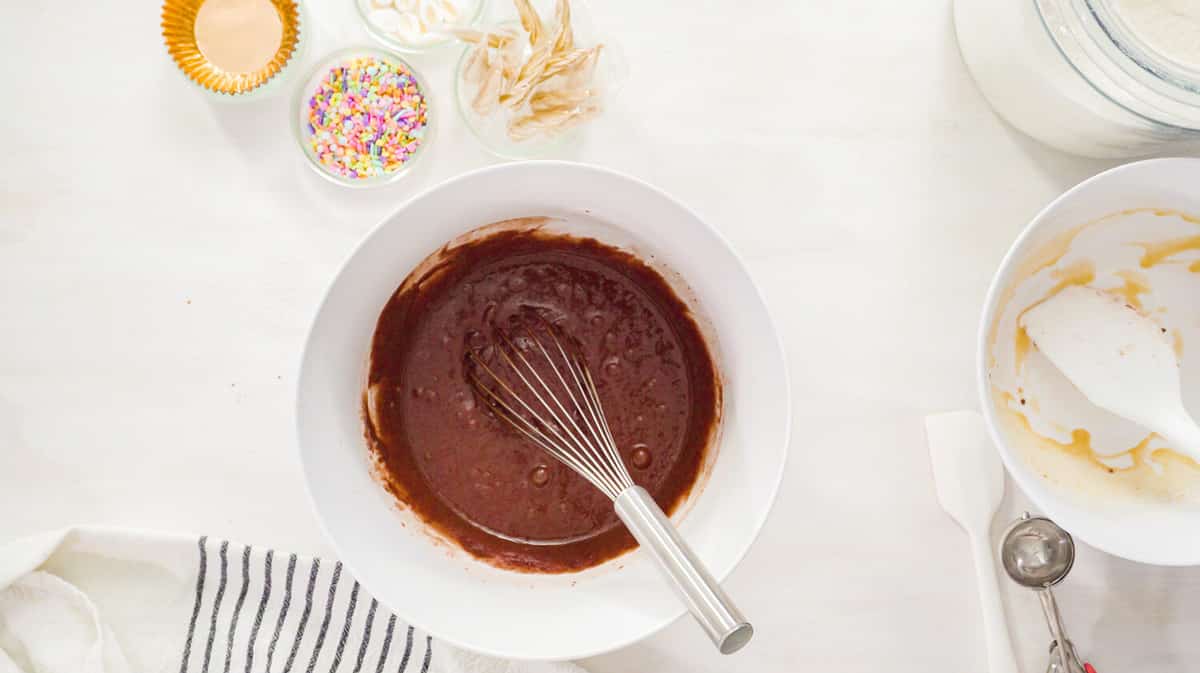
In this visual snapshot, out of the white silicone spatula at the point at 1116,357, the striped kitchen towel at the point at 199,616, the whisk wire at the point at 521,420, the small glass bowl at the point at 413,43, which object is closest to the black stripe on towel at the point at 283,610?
the striped kitchen towel at the point at 199,616

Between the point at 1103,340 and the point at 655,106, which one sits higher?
the point at 655,106

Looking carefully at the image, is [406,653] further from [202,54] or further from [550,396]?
[202,54]

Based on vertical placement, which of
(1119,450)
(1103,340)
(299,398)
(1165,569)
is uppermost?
(299,398)

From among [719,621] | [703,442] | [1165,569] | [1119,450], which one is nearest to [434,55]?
[703,442]

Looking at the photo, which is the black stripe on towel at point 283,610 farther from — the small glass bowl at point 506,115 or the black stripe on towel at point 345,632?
the small glass bowl at point 506,115

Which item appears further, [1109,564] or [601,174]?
[1109,564]

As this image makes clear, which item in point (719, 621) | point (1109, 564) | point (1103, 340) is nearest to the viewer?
point (719, 621)

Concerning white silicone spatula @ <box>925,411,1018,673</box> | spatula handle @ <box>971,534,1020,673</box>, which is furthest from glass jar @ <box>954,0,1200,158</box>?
spatula handle @ <box>971,534,1020,673</box>

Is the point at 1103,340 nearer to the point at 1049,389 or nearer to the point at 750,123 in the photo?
the point at 1049,389
